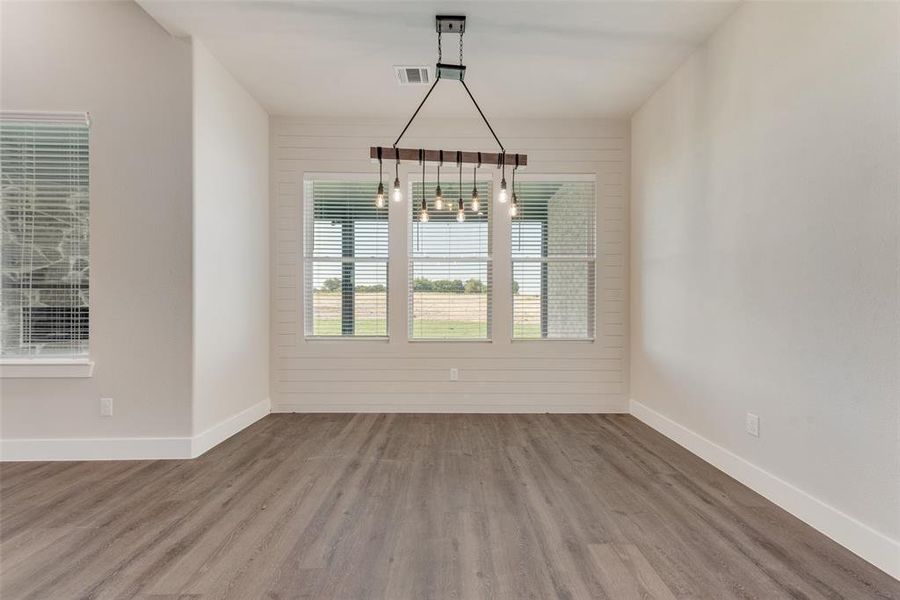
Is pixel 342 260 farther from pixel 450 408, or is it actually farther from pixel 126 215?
pixel 450 408

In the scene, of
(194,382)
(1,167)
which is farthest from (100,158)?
(194,382)

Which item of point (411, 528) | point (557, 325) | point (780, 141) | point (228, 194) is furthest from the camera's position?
point (557, 325)

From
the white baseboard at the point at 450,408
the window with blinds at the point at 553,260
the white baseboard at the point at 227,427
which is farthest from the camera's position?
the window with blinds at the point at 553,260

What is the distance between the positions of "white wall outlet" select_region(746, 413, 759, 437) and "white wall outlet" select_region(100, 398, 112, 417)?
4403 mm

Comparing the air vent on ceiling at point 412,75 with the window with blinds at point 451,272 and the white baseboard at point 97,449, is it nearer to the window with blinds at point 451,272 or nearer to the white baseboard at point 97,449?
the window with blinds at point 451,272

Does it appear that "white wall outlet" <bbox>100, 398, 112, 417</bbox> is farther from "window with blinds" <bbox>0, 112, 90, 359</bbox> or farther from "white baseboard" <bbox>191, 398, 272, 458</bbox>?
"white baseboard" <bbox>191, 398, 272, 458</bbox>

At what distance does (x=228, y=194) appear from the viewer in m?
3.50

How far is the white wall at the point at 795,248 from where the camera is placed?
1.83 m

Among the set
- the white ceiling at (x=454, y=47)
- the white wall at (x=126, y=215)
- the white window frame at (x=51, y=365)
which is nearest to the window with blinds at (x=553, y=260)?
the white ceiling at (x=454, y=47)

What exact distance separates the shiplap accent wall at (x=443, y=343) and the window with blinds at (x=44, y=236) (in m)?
1.53

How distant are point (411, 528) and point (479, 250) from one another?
2911mm

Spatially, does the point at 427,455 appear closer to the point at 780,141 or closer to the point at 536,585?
the point at 536,585

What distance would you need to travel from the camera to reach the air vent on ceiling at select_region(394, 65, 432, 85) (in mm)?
3330

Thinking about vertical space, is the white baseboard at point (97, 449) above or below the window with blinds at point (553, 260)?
below
